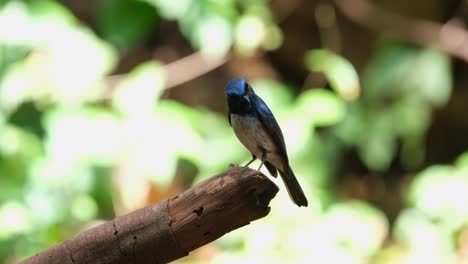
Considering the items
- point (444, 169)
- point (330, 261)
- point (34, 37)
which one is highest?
point (34, 37)

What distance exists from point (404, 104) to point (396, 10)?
0.64 m

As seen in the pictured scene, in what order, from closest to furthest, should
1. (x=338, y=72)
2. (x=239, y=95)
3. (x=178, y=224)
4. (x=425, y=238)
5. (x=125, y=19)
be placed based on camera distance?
(x=178, y=224) → (x=239, y=95) → (x=425, y=238) → (x=125, y=19) → (x=338, y=72)

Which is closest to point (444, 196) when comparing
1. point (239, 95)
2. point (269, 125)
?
point (269, 125)

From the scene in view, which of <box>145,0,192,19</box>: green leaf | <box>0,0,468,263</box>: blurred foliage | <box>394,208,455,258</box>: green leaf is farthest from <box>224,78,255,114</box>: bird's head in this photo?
<box>394,208,455,258</box>: green leaf

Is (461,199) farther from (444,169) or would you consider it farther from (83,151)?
(83,151)

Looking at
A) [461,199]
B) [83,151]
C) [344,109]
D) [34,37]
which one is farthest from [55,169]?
[461,199]

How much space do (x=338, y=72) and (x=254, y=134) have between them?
187 centimetres

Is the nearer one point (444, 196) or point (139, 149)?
point (139, 149)

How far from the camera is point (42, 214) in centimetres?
389

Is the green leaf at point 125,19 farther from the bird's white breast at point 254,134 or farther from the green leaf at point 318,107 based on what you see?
the bird's white breast at point 254,134

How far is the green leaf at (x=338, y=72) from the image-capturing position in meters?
4.29

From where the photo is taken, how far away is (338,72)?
14.0ft

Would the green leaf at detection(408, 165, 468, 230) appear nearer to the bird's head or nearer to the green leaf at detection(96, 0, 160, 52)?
the green leaf at detection(96, 0, 160, 52)

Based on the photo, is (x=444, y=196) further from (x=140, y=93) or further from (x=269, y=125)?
(x=269, y=125)
